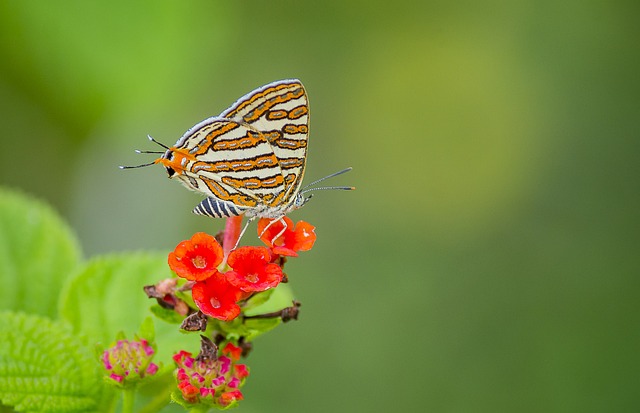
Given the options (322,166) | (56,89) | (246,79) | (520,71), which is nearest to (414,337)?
(322,166)

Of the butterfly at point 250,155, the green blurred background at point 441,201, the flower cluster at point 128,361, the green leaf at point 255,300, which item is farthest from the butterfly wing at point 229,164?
the green blurred background at point 441,201

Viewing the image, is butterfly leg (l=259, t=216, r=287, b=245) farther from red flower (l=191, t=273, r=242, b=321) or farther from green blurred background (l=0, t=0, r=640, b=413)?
green blurred background (l=0, t=0, r=640, b=413)

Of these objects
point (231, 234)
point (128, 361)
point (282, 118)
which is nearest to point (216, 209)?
point (231, 234)

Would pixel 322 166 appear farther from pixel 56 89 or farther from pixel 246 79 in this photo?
pixel 56 89

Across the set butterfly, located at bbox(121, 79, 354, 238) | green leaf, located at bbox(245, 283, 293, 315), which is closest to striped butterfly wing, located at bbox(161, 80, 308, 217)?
butterfly, located at bbox(121, 79, 354, 238)

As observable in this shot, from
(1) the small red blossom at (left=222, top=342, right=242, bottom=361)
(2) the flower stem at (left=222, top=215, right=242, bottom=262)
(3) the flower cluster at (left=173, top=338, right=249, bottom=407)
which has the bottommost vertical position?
(3) the flower cluster at (left=173, top=338, right=249, bottom=407)

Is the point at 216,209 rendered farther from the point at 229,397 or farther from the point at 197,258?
the point at 229,397
